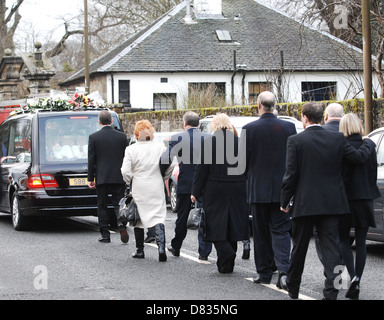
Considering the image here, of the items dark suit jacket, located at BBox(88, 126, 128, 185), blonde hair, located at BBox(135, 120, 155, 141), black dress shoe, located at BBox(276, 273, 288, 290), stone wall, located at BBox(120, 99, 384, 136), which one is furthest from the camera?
stone wall, located at BBox(120, 99, 384, 136)

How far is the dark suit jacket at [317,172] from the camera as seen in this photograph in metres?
7.73

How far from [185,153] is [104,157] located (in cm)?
209

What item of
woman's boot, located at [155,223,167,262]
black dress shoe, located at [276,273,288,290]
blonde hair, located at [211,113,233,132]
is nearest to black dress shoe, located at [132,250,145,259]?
woman's boot, located at [155,223,167,262]

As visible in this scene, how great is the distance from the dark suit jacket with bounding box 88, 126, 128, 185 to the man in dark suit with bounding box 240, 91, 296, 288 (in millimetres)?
3861

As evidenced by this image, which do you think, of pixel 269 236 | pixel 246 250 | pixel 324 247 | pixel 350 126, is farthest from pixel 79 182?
pixel 324 247

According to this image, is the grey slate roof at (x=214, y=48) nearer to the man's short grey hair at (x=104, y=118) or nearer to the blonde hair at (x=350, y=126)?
the man's short grey hair at (x=104, y=118)

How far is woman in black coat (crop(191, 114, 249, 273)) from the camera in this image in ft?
31.0

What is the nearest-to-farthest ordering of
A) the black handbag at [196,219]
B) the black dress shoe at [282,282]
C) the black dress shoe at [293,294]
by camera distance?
the black dress shoe at [293,294]
the black dress shoe at [282,282]
the black handbag at [196,219]

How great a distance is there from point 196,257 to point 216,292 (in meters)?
2.67

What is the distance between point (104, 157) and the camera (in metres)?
12.4

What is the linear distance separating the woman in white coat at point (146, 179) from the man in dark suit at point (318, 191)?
324 cm

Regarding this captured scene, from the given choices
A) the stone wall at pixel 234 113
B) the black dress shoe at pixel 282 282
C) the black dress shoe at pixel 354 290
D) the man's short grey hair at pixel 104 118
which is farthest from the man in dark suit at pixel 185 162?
the stone wall at pixel 234 113

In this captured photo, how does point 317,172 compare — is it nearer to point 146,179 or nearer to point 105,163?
point 146,179

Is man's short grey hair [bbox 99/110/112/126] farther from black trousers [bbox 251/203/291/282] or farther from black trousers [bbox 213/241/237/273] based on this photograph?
black trousers [bbox 251/203/291/282]
